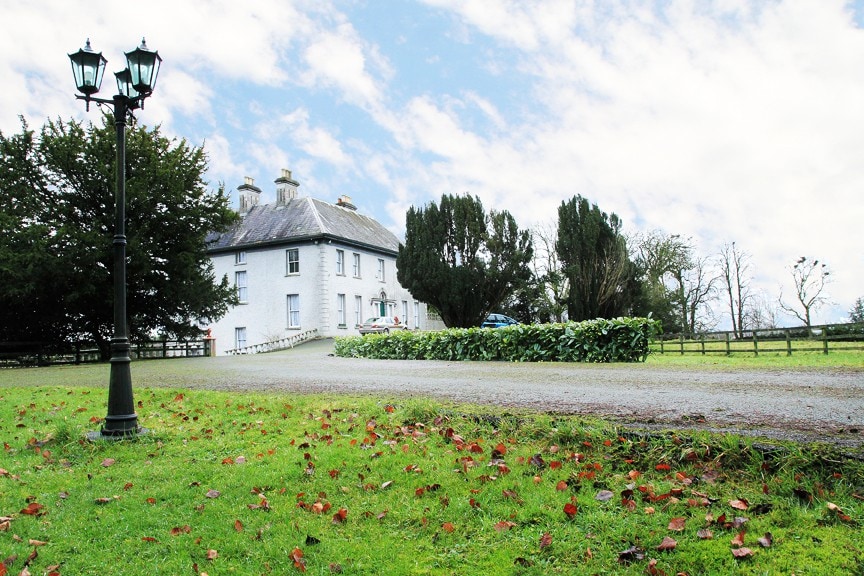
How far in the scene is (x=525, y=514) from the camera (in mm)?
3822

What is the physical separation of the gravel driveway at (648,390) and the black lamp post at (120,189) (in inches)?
128

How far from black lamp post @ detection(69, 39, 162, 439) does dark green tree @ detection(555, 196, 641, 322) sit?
2705cm

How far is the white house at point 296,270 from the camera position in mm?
35156

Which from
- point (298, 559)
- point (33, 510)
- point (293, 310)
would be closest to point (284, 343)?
point (293, 310)

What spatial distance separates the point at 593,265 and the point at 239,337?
911 inches

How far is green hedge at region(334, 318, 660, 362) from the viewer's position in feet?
49.2

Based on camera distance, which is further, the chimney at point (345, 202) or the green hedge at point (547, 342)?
the chimney at point (345, 202)

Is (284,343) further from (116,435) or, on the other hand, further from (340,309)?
(116,435)

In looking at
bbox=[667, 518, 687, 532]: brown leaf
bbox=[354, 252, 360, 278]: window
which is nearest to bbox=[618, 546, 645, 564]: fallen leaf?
bbox=[667, 518, 687, 532]: brown leaf

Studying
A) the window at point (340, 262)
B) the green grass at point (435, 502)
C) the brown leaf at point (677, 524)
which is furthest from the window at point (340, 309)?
the brown leaf at point (677, 524)

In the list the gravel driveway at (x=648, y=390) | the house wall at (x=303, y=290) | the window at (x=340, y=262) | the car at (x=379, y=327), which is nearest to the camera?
the gravel driveway at (x=648, y=390)

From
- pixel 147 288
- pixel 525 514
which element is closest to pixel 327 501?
pixel 525 514

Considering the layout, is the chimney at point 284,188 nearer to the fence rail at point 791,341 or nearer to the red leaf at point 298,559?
the fence rail at point 791,341

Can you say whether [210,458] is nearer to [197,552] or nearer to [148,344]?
[197,552]
